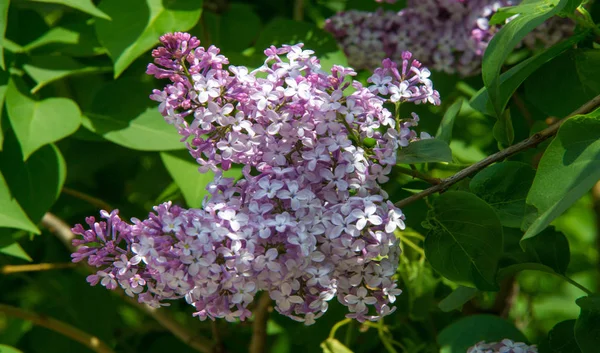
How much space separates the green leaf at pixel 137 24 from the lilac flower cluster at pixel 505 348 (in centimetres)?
60

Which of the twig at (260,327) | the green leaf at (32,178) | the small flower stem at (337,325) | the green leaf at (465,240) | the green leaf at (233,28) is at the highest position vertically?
the green leaf at (465,240)

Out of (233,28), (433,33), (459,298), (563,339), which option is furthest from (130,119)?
(563,339)

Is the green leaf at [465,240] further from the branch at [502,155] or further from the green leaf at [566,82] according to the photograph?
the green leaf at [566,82]

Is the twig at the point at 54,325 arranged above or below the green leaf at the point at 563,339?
below

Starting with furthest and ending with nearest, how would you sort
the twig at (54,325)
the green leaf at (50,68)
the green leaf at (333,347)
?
the twig at (54,325)
the green leaf at (50,68)
the green leaf at (333,347)

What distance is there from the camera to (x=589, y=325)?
2.83ft

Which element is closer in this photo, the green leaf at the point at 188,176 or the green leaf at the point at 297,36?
the green leaf at the point at 188,176

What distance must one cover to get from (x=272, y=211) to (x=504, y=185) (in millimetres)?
268

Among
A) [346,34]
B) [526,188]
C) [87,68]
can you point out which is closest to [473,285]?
[526,188]

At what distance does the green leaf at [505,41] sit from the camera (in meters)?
0.81

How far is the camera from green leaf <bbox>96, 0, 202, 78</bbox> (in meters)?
1.19

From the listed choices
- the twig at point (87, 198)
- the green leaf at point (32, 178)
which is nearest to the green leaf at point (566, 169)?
the green leaf at point (32, 178)

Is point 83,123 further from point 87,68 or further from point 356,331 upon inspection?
point 356,331

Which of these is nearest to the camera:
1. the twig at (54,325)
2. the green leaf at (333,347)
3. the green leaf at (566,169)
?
the green leaf at (566,169)
